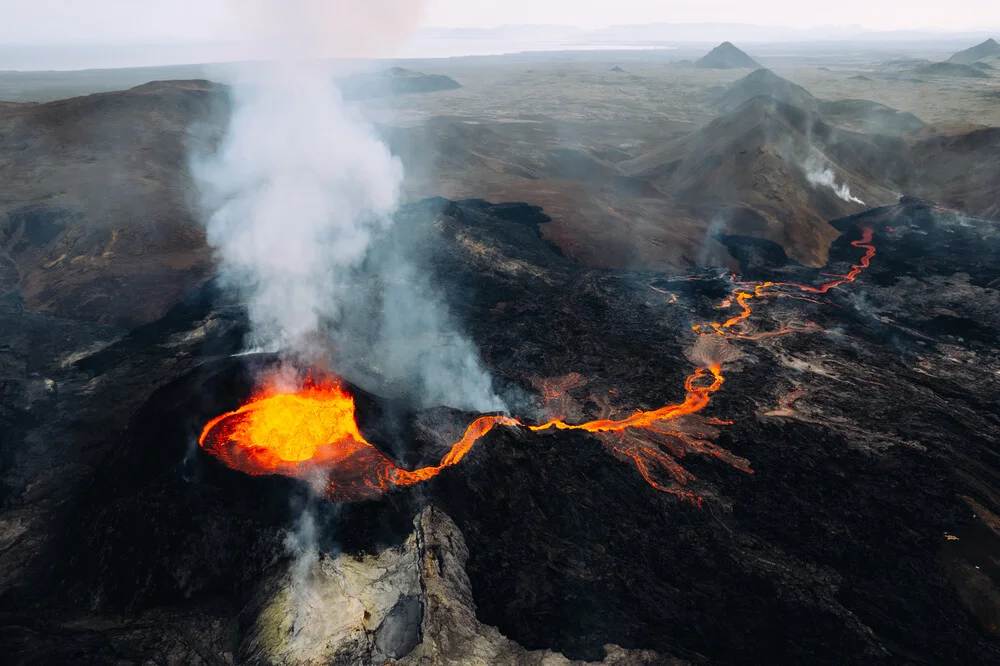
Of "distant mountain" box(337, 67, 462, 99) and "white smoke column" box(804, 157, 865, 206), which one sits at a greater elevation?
"distant mountain" box(337, 67, 462, 99)

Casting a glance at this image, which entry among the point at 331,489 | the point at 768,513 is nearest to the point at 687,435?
the point at 768,513

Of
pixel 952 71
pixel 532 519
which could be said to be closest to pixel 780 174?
pixel 532 519

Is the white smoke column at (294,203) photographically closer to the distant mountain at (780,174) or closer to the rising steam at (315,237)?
the rising steam at (315,237)

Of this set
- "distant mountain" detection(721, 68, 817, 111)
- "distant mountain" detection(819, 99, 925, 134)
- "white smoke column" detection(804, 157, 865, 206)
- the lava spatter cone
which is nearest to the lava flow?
the lava spatter cone

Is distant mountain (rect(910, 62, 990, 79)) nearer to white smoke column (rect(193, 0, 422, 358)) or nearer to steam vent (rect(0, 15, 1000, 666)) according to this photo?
steam vent (rect(0, 15, 1000, 666))

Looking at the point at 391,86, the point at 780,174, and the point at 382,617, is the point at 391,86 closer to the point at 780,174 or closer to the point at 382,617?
the point at 780,174

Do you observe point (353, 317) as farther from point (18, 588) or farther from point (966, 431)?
point (966, 431)

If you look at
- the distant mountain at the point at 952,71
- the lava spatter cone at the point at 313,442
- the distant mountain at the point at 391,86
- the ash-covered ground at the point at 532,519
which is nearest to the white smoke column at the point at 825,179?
the ash-covered ground at the point at 532,519
